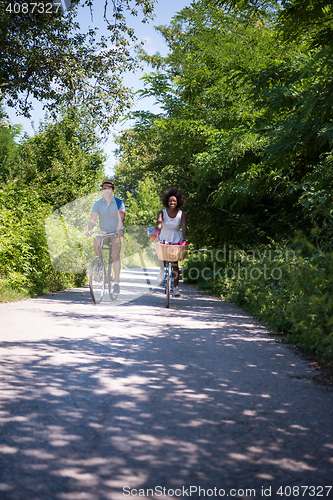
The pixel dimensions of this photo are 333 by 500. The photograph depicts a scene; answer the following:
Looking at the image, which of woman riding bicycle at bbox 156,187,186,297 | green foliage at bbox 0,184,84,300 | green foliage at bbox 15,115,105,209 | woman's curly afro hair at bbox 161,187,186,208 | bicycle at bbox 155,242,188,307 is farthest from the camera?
green foliage at bbox 15,115,105,209

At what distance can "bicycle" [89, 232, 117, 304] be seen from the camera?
9789 millimetres

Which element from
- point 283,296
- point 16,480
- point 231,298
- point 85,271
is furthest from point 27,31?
point 16,480

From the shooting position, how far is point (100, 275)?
33.3ft

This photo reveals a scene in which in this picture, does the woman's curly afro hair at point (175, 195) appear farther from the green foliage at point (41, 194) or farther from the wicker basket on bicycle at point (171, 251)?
the green foliage at point (41, 194)

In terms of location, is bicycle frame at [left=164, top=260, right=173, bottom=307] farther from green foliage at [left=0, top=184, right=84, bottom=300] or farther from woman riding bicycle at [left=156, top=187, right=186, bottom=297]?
green foliage at [left=0, top=184, right=84, bottom=300]

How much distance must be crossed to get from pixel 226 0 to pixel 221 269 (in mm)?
9785

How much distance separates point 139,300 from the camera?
11438 millimetres

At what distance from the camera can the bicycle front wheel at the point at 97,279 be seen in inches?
386

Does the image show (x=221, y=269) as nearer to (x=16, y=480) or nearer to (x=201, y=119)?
(x=201, y=119)

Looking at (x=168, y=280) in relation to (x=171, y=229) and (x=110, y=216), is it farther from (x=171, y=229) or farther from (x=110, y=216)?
(x=110, y=216)

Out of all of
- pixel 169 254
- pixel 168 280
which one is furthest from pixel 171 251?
pixel 168 280

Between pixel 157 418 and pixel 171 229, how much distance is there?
7259 mm

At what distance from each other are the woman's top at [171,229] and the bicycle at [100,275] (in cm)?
112

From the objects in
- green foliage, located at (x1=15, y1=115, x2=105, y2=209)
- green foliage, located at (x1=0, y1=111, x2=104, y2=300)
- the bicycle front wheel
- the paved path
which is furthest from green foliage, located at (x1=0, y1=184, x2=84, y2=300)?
green foliage, located at (x1=15, y1=115, x2=105, y2=209)
